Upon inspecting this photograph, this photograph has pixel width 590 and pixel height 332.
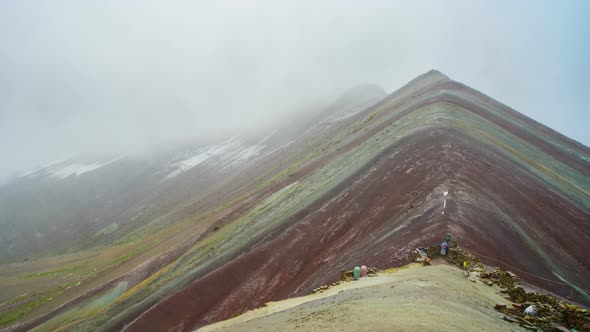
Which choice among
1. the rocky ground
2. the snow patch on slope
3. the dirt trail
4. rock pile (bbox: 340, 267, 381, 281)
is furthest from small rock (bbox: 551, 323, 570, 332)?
the snow patch on slope

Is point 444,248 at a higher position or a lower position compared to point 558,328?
higher

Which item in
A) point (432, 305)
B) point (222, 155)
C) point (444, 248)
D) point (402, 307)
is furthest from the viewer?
point (222, 155)

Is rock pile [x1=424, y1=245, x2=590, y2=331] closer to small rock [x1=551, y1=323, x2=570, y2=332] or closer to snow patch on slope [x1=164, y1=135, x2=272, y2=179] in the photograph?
small rock [x1=551, y1=323, x2=570, y2=332]

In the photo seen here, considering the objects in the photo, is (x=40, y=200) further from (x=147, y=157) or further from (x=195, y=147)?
(x=195, y=147)

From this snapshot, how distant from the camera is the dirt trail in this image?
36.8 ft

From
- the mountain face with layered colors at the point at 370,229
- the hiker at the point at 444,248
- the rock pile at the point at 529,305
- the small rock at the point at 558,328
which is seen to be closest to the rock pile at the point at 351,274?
the mountain face with layered colors at the point at 370,229

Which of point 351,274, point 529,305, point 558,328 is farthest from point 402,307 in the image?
point 351,274

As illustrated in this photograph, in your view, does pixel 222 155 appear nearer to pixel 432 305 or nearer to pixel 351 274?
pixel 351 274

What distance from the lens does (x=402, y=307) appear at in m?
12.3

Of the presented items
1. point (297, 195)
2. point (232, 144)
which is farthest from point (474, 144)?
point (232, 144)

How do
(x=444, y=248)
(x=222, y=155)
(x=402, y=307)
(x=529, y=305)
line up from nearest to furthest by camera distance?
(x=402, y=307)
(x=529, y=305)
(x=444, y=248)
(x=222, y=155)

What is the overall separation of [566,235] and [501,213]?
591cm

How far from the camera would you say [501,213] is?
2394cm

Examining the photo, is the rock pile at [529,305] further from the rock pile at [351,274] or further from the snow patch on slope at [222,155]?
the snow patch on slope at [222,155]
